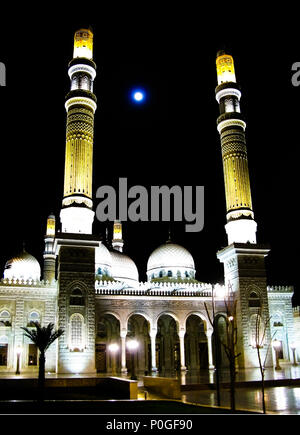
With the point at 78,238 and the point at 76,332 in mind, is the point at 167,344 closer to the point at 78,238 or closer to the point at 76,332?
the point at 76,332

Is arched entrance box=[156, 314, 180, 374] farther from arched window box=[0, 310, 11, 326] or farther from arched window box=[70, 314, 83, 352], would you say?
arched window box=[0, 310, 11, 326]

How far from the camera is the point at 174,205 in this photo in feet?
92.9

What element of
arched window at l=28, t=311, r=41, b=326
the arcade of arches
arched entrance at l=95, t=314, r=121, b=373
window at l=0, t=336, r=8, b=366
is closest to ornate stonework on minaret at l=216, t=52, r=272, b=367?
the arcade of arches

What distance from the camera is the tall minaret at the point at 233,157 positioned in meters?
23.8

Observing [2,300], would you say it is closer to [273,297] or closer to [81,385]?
[81,385]

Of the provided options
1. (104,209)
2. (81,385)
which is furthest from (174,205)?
(81,385)

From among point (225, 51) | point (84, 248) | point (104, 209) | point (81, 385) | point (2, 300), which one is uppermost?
point (225, 51)

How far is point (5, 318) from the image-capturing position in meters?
23.2

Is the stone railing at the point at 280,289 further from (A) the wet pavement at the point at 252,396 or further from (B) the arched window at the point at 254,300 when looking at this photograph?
(A) the wet pavement at the point at 252,396

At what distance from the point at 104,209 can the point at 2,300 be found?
7990 millimetres

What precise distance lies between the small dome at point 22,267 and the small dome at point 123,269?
5.03 metres

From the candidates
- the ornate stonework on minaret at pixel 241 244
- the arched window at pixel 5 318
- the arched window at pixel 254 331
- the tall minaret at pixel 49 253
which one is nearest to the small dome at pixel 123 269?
the tall minaret at pixel 49 253

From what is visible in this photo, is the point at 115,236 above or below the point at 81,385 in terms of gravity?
above

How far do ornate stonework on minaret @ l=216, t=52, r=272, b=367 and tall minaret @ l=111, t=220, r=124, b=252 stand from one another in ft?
41.8
